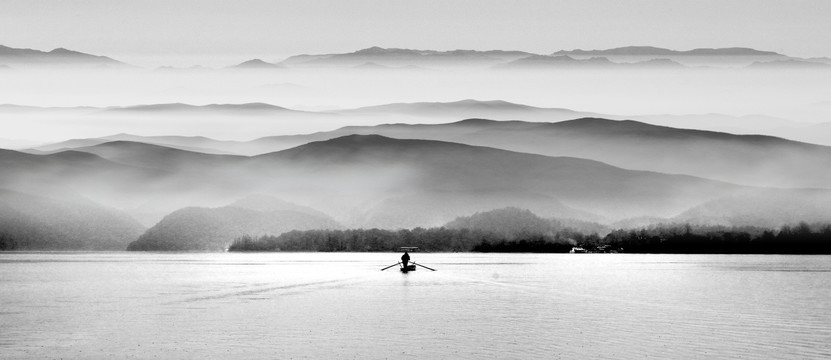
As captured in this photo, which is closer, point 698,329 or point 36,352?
point 36,352

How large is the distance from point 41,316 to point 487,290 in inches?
1783

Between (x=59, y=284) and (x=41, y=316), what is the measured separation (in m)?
51.7

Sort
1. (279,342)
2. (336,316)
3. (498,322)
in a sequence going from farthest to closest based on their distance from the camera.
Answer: (336,316) → (498,322) → (279,342)

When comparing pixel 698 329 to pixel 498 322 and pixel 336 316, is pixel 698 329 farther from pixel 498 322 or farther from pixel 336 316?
pixel 336 316

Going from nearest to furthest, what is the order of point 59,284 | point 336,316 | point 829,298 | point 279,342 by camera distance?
1. point 279,342
2. point 336,316
3. point 829,298
4. point 59,284

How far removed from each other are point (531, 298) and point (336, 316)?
24.0 meters

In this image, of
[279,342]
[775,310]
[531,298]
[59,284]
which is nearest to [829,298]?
[775,310]

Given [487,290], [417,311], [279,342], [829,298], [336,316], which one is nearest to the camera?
[279,342]

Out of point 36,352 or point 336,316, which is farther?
point 336,316

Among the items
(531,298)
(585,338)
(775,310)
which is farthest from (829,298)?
(585,338)

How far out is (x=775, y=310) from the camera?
73.3m

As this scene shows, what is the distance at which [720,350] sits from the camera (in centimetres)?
4900

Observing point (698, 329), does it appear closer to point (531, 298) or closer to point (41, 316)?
point (531, 298)

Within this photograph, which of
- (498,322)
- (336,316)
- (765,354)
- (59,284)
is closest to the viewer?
(765,354)
